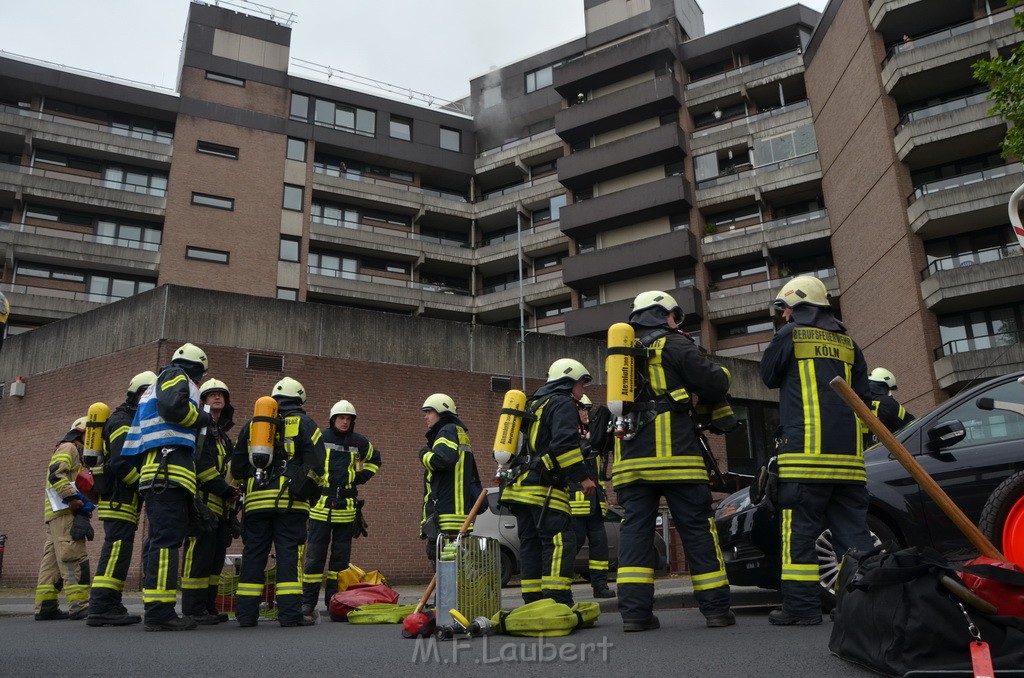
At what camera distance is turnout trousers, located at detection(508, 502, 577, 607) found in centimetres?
616

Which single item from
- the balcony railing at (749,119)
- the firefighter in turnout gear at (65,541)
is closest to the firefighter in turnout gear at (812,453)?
the firefighter in turnout gear at (65,541)

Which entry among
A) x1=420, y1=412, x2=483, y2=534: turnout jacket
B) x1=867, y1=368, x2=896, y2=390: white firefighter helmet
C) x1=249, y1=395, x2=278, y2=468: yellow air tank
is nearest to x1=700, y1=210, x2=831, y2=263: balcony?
x1=867, y1=368, x2=896, y2=390: white firefighter helmet

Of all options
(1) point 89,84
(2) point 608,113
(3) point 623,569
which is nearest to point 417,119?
(2) point 608,113

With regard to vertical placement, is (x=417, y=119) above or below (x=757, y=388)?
above

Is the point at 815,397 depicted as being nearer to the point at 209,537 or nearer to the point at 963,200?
the point at 209,537

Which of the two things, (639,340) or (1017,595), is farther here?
(639,340)

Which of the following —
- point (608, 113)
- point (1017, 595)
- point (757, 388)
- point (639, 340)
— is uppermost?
point (608, 113)

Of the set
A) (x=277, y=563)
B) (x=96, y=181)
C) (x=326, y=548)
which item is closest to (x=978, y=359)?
(x=326, y=548)

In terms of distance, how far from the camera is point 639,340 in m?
5.69

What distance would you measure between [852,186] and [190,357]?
3154cm

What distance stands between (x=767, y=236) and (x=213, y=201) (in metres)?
25.9

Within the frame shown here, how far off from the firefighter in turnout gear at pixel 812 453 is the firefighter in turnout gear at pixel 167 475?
4.58 meters

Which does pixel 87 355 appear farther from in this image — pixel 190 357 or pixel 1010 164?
pixel 1010 164

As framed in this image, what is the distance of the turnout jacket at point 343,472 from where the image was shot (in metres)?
8.82
